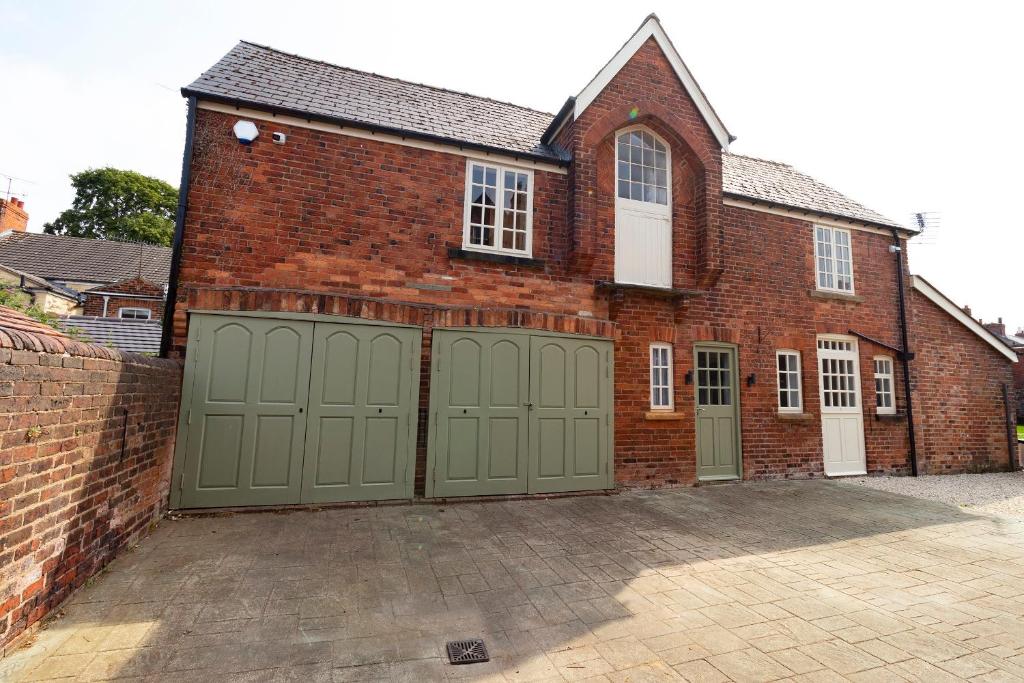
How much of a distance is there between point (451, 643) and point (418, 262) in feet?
16.3

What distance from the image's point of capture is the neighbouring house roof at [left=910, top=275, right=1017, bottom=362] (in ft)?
32.8

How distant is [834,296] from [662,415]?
16.7 feet

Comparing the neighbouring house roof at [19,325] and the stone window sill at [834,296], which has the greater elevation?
the stone window sill at [834,296]

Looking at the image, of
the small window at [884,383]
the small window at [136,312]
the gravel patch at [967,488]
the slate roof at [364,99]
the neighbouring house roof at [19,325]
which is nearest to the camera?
the neighbouring house roof at [19,325]

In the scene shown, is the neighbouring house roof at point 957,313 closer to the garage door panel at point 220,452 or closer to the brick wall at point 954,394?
the brick wall at point 954,394

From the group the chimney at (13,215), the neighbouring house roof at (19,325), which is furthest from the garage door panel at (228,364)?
the chimney at (13,215)

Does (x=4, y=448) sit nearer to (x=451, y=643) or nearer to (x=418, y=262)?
(x=451, y=643)

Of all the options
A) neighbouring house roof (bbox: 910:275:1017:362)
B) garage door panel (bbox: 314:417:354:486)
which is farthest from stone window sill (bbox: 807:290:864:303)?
garage door panel (bbox: 314:417:354:486)

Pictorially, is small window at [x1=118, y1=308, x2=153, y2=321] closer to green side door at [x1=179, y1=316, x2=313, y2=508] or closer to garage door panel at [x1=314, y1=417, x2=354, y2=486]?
green side door at [x1=179, y1=316, x2=313, y2=508]

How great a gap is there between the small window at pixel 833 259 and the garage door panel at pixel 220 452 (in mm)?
10920

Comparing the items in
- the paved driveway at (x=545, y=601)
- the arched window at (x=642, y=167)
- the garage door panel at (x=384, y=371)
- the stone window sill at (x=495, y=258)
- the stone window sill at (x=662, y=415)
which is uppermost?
the arched window at (x=642, y=167)

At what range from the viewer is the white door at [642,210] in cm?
777

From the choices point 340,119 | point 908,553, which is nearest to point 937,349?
point 908,553

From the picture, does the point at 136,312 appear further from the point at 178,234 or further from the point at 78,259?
the point at 178,234
